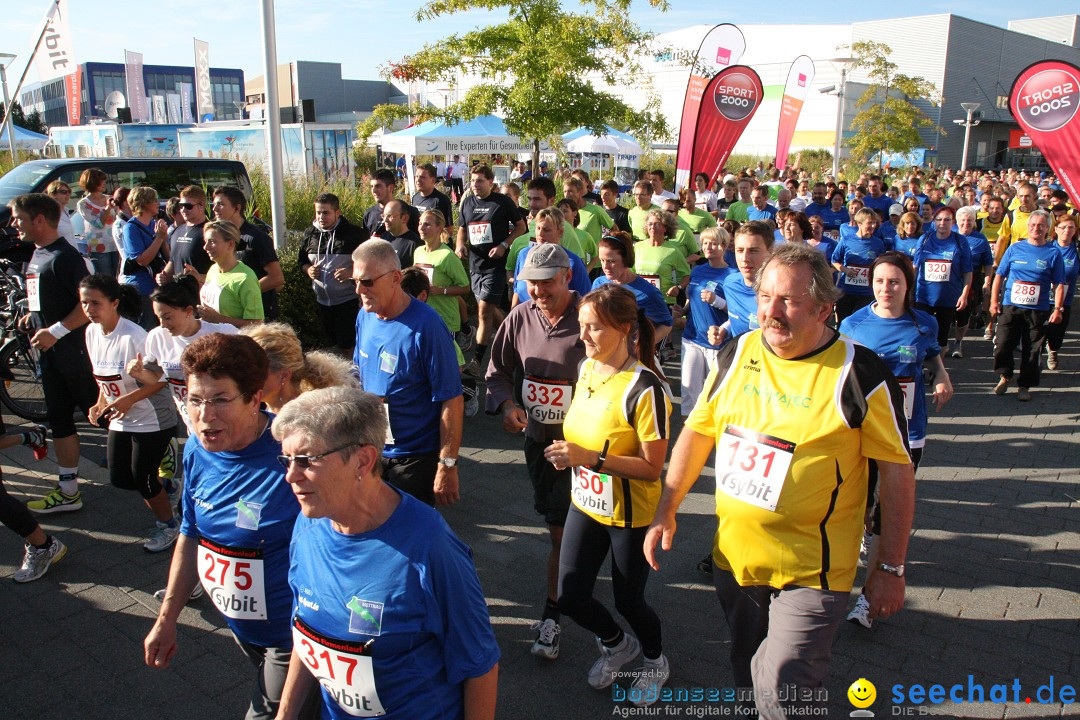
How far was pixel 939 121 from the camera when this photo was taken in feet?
174

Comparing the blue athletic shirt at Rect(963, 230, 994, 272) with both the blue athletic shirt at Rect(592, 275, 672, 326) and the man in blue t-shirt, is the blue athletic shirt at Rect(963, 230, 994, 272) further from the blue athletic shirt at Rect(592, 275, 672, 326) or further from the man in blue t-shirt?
the man in blue t-shirt

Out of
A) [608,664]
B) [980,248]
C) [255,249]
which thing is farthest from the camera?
[980,248]

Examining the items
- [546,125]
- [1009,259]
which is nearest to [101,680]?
[1009,259]

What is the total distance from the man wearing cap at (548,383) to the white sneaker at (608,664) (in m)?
0.27

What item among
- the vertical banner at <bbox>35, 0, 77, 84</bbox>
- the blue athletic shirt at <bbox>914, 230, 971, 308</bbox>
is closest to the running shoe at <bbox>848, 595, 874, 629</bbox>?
the blue athletic shirt at <bbox>914, 230, 971, 308</bbox>

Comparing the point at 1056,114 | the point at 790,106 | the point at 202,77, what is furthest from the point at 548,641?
the point at 202,77

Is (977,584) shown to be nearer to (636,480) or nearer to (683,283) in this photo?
(636,480)

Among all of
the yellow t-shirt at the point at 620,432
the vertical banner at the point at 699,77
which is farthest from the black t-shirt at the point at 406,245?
the vertical banner at the point at 699,77

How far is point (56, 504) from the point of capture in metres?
5.16

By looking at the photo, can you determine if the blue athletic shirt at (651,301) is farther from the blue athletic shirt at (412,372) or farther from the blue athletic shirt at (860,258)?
the blue athletic shirt at (860,258)

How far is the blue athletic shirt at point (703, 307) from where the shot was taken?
5633 mm

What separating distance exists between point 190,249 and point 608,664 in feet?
18.0

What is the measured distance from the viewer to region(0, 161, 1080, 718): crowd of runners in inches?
78.6

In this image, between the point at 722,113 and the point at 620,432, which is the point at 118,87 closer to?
the point at 722,113
